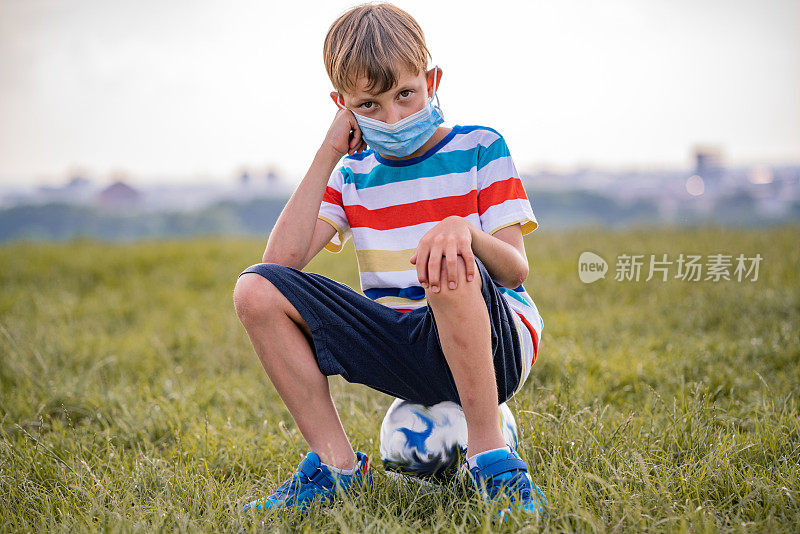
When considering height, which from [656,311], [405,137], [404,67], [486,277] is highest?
[404,67]

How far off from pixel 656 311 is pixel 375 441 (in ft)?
8.97

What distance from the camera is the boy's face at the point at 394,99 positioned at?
216 cm

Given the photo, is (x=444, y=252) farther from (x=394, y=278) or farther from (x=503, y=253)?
(x=394, y=278)

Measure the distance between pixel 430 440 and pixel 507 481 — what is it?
400 millimetres

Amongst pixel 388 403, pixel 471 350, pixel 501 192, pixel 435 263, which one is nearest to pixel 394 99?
pixel 501 192

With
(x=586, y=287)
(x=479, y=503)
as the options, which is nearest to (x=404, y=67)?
(x=479, y=503)

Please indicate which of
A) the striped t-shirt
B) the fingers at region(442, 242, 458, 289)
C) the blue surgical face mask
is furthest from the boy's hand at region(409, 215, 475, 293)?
the blue surgical face mask

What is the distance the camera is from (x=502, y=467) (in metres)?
1.92

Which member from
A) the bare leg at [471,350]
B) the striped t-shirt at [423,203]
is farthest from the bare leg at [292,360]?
the bare leg at [471,350]

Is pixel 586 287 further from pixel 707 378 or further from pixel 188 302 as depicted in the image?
pixel 188 302

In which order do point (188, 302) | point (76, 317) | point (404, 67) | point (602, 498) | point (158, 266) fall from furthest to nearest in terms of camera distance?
point (158, 266) < point (188, 302) < point (76, 317) < point (404, 67) < point (602, 498)

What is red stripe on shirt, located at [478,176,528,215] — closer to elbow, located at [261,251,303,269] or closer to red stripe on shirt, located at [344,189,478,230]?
red stripe on shirt, located at [344,189,478,230]

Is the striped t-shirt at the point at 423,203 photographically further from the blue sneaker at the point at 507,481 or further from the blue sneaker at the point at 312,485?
the blue sneaker at the point at 312,485

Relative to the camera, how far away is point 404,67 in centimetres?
214
